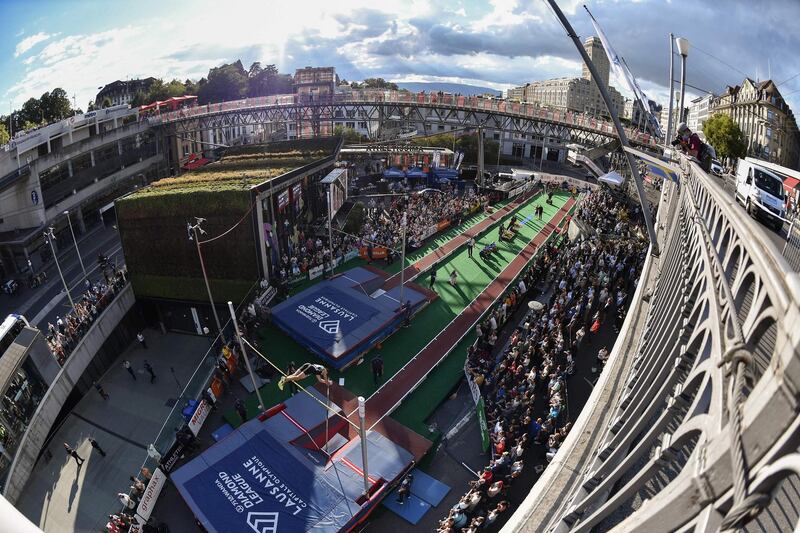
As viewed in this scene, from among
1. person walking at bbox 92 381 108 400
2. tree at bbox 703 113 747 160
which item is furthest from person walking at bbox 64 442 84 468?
tree at bbox 703 113 747 160

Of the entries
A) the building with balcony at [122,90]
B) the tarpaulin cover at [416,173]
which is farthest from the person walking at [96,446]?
the building with balcony at [122,90]

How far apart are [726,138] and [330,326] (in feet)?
173

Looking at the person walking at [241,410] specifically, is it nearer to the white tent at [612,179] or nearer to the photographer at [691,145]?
the photographer at [691,145]

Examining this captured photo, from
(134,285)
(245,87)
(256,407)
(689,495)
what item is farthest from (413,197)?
(245,87)

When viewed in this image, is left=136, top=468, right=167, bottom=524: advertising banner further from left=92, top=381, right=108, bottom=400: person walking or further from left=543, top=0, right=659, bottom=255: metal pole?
left=543, top=0, right=659, bottom=255: metal pole

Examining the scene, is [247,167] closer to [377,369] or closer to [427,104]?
[377,369]

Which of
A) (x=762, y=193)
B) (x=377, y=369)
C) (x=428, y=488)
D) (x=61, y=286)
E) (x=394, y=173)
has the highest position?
(x=762, y=193)

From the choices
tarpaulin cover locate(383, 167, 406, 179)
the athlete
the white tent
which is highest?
the white tent

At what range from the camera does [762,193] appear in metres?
14.1

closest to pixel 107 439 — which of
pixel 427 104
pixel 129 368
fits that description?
pixel 129 368

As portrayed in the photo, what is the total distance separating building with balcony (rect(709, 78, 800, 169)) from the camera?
52875 mm

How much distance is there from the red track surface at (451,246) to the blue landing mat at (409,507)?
14178 millimetres

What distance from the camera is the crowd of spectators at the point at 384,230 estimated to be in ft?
101

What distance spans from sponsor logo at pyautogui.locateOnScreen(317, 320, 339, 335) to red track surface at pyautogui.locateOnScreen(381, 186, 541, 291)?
18.3ft
